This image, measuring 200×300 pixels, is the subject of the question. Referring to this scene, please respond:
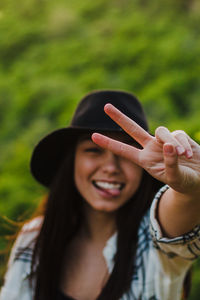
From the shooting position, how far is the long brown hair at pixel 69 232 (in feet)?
5.71

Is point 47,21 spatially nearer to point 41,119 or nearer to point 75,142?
point 41,119

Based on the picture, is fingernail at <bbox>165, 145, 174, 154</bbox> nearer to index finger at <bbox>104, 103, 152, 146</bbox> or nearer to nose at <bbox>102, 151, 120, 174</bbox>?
index finger at <bbox>104, 103, 152, 146</bbox>

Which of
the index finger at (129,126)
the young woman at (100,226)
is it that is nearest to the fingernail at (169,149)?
the index finger at (129,126)

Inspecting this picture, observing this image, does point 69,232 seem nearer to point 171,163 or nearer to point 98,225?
point 98,225

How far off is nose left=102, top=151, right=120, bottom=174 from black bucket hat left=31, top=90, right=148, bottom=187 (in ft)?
0.39

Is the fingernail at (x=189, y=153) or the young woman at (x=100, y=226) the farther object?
the young woman at (x=100, y=226)

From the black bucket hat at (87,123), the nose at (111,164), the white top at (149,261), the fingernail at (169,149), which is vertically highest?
the fingernail at (169,149)

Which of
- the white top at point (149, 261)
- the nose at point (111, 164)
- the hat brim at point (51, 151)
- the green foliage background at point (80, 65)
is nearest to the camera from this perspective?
the white top at point (149, 261)

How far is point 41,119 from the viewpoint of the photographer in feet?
17.5

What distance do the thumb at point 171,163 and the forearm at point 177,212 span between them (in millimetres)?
144

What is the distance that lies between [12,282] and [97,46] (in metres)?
5.55

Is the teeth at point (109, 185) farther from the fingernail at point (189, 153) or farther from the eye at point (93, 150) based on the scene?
the fingernail at point (189, 153)

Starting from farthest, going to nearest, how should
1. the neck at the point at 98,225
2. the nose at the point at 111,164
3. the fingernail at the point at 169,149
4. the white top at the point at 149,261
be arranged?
the neck at the point at 98,225
the nose at the point at 111,164
the white top at the point at 149,261
the fingernail at the point at 169,149

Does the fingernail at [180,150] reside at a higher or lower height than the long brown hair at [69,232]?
higher
